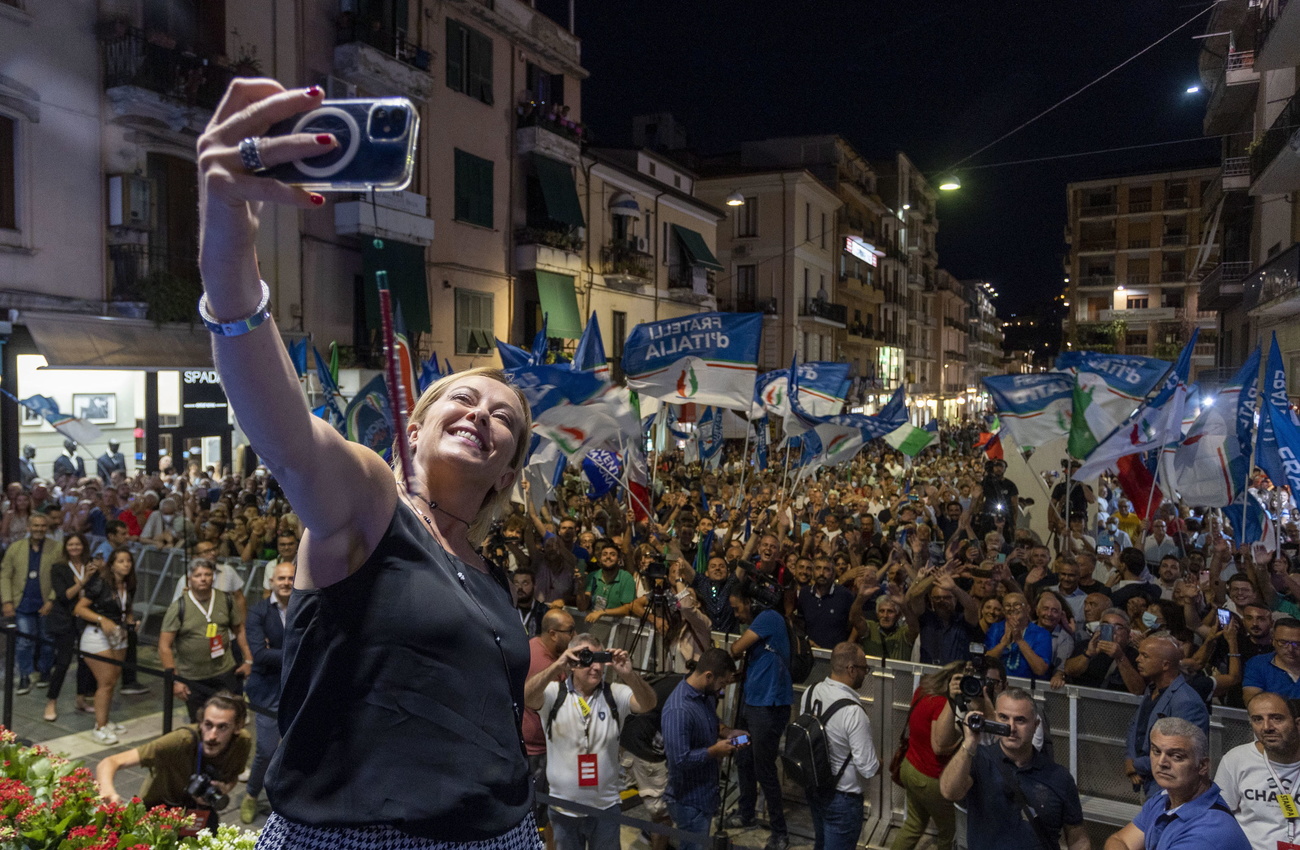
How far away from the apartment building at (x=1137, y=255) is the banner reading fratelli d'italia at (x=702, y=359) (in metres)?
58.1

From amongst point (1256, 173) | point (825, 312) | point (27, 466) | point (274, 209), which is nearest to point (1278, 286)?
point (1256, 173)

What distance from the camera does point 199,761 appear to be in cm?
485

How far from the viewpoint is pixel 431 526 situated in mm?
1499

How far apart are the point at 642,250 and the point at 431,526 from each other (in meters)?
29.3

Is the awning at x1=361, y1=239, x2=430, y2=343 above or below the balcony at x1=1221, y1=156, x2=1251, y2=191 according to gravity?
below

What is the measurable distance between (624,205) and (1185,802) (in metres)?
25.7

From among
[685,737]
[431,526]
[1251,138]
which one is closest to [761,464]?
[685,737]

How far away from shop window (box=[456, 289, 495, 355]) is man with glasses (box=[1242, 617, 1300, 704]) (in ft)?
61.7

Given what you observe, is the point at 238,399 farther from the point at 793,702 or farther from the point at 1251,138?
the point at 1251,138

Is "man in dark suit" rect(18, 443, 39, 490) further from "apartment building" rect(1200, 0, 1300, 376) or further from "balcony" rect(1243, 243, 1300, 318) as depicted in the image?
"balcony" rect(1243, 243, 1300, 318)

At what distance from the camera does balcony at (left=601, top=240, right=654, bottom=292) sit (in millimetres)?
28219

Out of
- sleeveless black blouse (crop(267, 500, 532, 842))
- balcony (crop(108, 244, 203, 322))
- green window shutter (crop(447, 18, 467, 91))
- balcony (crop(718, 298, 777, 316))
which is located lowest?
sleeveless black blouse (crop(267, 500, 532, 842))

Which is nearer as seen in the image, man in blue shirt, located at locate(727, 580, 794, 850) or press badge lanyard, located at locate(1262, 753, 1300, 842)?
press badge lanyard, located at locate(1262, 753, 1300, 842)

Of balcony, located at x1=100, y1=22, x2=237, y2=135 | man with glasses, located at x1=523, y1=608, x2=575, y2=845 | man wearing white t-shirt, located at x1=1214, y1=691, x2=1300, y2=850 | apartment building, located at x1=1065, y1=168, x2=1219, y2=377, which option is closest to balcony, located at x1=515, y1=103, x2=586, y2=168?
balcony, located at x1=100, y1=22, x2=237, y2=135
